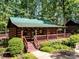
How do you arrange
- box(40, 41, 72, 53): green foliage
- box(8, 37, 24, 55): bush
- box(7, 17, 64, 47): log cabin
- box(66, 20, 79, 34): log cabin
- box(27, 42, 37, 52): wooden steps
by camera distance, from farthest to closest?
box(66, 20, 79, 34): log cabin < box(7, 17, 64, 47): log cabin < box(27, 42, 37, 52): wooden steps < box(40, 41, 72, 53): green foliage < box(8, 37, 24, 55): bush

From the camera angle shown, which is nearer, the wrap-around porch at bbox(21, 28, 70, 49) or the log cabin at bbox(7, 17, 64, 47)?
the log cabin at bbox(7, 17, 64, 47)

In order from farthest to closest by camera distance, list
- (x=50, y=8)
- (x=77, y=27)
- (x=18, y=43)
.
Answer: (x=50, y=8)
(x=77, y=27)
(x=18, y=43)

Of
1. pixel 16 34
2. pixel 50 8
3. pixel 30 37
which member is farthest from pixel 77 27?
pixel 16 34

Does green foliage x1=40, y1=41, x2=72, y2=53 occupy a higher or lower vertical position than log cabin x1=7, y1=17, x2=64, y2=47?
lower

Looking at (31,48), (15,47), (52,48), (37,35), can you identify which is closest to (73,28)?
(37,35)

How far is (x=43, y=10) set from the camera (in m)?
56.6

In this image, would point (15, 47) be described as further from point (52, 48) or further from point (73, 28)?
point (73, 28)

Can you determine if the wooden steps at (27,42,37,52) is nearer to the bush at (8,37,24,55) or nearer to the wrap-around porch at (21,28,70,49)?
the wrap-around porch at (21,28,70,49)

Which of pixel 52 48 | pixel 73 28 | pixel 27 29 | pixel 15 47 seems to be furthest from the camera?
pixel 73 28

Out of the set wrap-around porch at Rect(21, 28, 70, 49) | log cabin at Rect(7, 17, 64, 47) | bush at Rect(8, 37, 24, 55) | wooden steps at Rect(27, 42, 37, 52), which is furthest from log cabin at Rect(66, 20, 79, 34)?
bush at Rect(8, 37, 24, 55)

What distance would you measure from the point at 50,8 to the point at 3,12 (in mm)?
14802

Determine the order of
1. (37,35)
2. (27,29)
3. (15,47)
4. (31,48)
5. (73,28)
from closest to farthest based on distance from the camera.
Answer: (15,47)
(31,48)
(37,35)
(27,29)
(73,28)

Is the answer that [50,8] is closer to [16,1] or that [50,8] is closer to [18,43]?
[16,1]

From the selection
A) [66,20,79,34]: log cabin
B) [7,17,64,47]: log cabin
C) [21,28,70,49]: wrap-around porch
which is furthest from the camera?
[66,20,79,34]: log cabin
